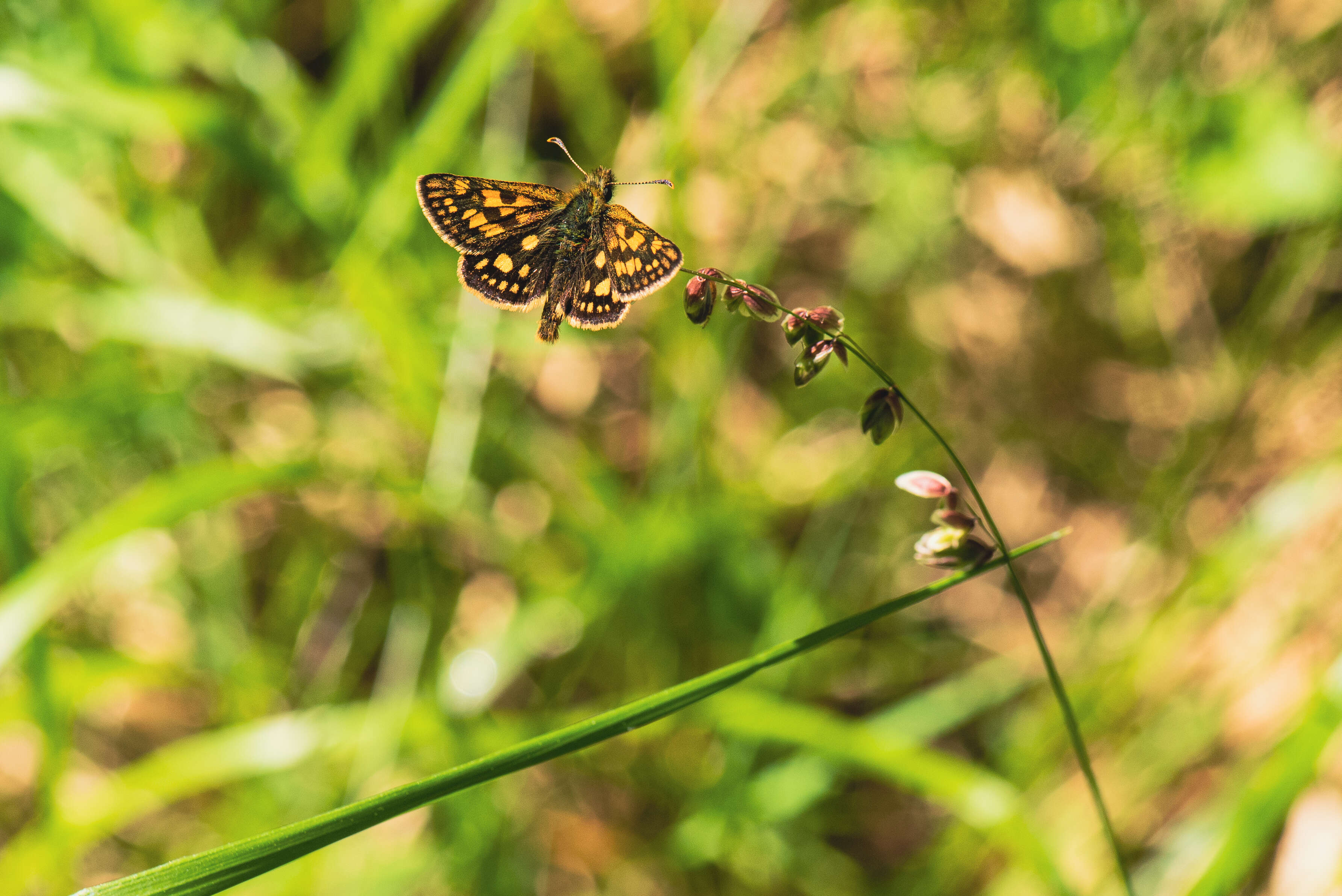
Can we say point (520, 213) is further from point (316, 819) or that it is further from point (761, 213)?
point (761, 213)

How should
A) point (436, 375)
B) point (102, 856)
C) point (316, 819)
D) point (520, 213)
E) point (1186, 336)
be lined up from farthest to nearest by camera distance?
point (1186, 336) < point (102, 856) < point (436, 375) < point (520, 213) < point (316, 819)

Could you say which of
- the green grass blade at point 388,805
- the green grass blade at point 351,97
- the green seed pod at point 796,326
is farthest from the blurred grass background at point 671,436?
the green seed pod at point 796,326

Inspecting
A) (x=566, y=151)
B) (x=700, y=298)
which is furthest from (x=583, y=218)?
(x=700, y=298)

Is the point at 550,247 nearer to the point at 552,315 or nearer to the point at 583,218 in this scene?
the point at 583,218

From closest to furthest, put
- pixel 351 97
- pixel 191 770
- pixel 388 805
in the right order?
pixel 388 805, pixel 191 770, pixel 351 97

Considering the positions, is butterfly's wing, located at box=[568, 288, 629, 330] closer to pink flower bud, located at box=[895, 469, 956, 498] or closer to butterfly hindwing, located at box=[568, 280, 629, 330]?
butterfly hindwing, located at box=[568, 280, 629, 330]

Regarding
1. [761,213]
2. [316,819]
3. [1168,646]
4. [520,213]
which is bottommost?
[316,819]

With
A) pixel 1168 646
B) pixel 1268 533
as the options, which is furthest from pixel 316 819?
pixel 1168 646
